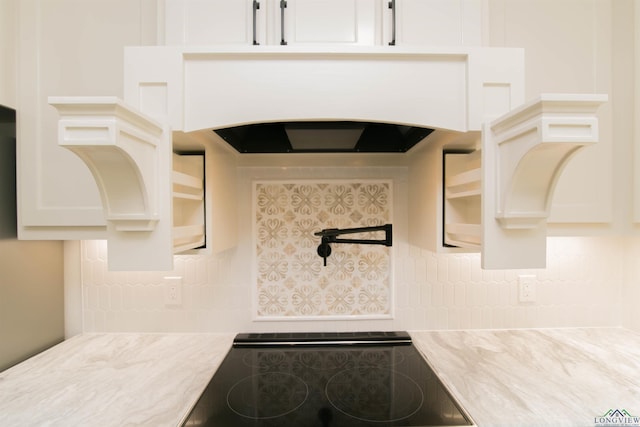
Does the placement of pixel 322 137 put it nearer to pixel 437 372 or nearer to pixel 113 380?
pixel 437 372

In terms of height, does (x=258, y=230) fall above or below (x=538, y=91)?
below

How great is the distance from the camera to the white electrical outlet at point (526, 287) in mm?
1309

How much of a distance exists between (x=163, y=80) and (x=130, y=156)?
26 cm

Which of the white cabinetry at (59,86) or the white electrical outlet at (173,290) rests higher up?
the white cabinetry at (59,86)

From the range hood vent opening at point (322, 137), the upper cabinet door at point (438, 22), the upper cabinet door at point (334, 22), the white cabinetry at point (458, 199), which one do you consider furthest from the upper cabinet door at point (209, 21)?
the white cabinetry at point (458, 199)

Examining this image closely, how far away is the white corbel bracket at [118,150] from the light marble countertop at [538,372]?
0.99 metres

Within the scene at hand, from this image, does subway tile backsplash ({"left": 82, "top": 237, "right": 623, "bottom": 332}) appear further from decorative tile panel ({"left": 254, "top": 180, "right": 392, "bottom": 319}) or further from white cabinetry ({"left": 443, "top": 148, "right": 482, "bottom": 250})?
white cabinetry ({"left": 443, "top": 148, "right": 482, "bottom": 250})

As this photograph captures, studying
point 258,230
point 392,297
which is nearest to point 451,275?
point 392,297

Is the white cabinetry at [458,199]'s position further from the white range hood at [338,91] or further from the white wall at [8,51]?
the white wall at [8,51]

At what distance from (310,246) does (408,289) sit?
0.47 m

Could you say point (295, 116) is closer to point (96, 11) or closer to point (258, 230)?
point (258, 230)

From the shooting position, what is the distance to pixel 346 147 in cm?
118

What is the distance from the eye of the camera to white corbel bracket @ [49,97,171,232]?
1.95 feet

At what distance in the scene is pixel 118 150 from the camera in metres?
0.62
